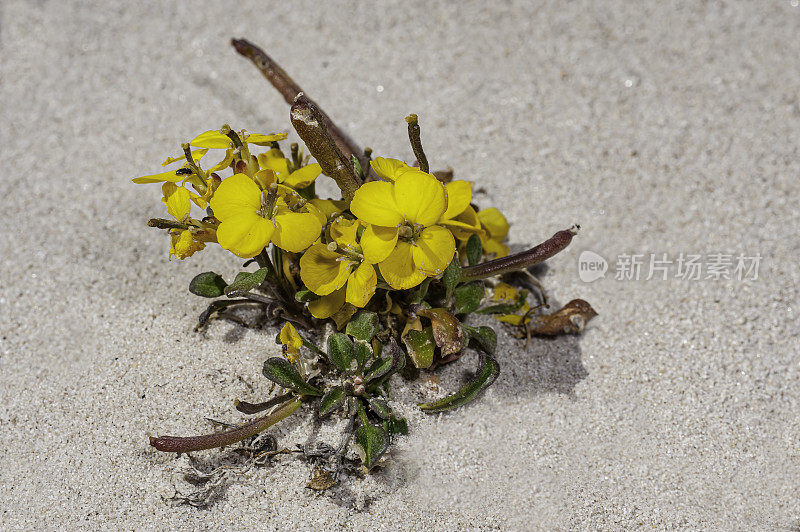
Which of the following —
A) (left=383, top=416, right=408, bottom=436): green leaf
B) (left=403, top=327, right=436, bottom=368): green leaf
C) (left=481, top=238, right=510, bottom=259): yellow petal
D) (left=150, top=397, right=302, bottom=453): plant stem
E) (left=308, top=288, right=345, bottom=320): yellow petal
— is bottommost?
(left=150, top=397, right=302, bottom=453): plant stem

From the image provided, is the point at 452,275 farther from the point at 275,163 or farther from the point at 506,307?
the point at 275,163

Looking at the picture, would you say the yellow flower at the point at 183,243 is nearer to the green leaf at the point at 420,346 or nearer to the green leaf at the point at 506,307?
the green leaf at the point at 420,346

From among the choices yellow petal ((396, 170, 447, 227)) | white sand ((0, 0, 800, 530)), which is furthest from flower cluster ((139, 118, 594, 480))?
white sand ((0, 0, 800, 530))

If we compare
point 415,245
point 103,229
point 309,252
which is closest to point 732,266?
point 415,245

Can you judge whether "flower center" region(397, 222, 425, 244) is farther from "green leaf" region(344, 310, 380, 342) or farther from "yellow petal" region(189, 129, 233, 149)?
"yellow petal" region(189, 129, 233, 149)

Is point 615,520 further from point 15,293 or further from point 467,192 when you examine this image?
point 15,293
